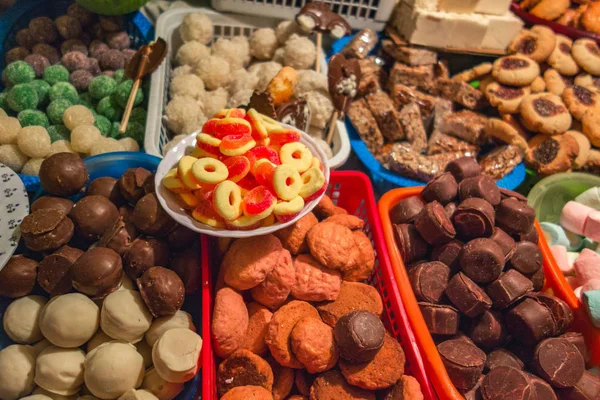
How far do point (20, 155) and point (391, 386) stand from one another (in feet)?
6.55

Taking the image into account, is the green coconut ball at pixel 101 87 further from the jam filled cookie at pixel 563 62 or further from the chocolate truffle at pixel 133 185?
the jam filled cookie at pixel 563 62

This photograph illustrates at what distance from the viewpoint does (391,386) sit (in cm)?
138

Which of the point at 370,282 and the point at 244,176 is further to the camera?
the point at 370,282

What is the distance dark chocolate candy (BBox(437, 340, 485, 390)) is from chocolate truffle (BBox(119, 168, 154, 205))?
131cm

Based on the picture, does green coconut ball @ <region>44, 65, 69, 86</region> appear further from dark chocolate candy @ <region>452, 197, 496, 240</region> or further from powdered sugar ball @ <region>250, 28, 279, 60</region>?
dark chocolate candy @ <region>452, 197, 496, 240</region>

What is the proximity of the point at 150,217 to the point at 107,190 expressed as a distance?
11.8 inches

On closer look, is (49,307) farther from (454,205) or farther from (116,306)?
(454,205)

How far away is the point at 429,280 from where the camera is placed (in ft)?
5.19

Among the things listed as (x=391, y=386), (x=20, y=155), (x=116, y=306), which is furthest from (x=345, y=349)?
(x=20, y=155)

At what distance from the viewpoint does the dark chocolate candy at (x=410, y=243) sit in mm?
1694

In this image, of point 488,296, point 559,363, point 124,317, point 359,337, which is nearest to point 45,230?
point 124,317

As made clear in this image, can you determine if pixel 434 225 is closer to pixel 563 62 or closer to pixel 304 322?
pixel 304 322

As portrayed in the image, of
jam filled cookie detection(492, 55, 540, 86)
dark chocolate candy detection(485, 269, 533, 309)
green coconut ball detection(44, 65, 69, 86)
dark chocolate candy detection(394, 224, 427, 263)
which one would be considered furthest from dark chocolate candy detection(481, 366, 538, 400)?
green coconut ball detection(44, 65, 69, 86)

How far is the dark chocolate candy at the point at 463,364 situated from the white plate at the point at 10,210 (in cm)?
157
